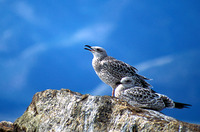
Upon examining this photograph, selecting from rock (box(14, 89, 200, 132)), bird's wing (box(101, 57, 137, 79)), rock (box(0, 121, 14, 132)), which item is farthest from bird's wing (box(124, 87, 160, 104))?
rock (box(0, 121, 14, 132))

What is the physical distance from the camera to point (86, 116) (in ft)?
19.4

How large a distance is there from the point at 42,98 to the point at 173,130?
3864mm

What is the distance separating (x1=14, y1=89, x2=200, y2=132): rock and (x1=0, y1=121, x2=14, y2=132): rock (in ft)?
0.69

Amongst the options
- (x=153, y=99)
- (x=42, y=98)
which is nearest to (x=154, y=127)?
(x=153, y=99)

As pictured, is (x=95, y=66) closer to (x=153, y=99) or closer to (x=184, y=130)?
(x=153, y=99)

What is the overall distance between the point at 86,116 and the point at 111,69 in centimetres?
359

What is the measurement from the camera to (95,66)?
973cm

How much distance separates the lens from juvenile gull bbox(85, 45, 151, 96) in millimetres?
9258

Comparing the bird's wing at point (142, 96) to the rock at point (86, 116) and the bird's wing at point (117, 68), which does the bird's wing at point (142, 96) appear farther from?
the bird's wing at point (117, 68)

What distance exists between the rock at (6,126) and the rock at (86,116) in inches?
8.2

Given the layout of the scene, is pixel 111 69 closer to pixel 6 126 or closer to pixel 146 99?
pixel 146 99

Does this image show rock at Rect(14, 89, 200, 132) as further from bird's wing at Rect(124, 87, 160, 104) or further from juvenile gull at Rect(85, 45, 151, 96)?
juvenile gull at Rect(85, 45, 151, 96)

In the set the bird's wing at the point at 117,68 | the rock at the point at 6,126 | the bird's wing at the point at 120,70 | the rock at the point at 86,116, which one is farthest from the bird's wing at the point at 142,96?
the rock at the point at 6,126

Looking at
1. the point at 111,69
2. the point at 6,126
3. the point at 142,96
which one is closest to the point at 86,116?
the point at 142,96
